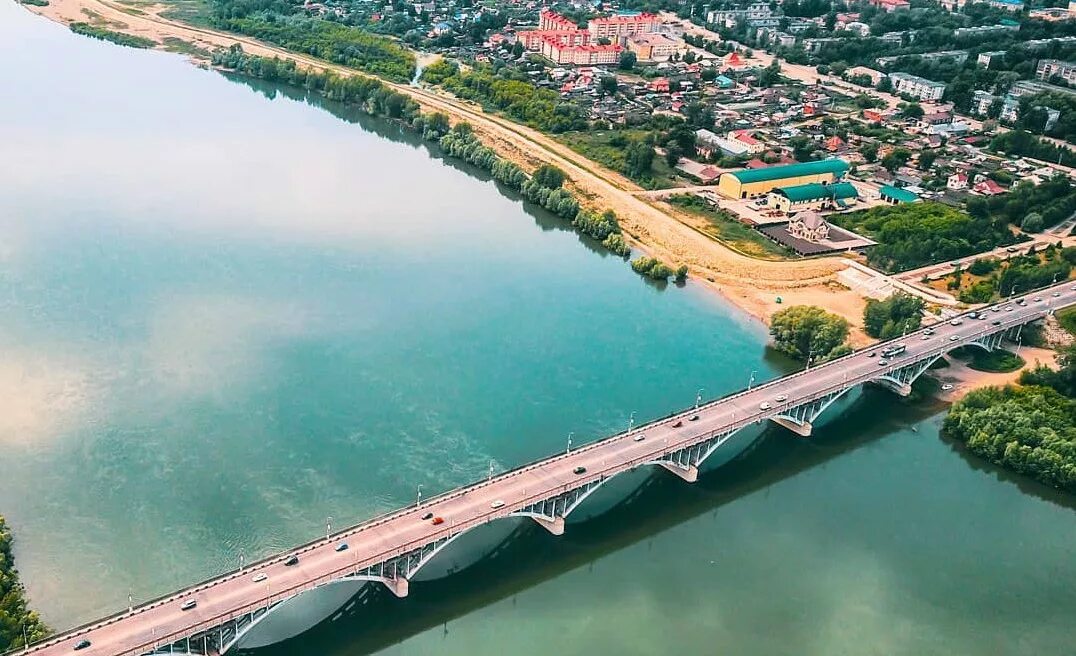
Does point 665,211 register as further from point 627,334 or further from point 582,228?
point 627,334

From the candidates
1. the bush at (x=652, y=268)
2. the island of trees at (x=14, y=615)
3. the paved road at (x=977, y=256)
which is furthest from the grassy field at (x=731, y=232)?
the island of trees at (x=14, y=615)

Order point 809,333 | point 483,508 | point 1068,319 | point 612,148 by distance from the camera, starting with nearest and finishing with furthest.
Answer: point 483,508 → point 809,333 → point 1068,319 → point 612,148

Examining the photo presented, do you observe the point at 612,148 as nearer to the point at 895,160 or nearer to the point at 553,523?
the point at 895,160

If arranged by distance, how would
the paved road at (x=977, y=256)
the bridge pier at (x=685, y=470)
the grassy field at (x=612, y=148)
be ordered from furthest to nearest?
1. the grassy field at (x=612, y=148)
2. the paved road at (x=977, y=256)
3. the bridge pier at (x=685, y=470)

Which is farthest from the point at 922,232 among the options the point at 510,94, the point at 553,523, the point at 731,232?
the point at 510,94

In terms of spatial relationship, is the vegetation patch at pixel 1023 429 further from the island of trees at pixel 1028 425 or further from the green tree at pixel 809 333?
the green tree at pixel 809 333
